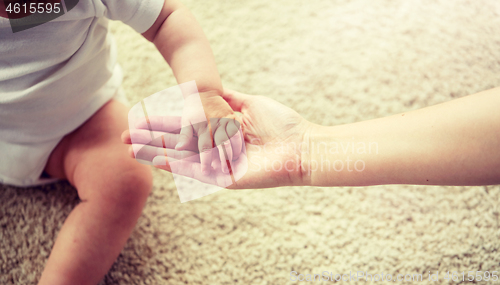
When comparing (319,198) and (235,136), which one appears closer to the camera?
(235,136)

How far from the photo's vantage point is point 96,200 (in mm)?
445

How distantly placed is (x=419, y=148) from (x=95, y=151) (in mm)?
400

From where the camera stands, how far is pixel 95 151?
1.53 feet

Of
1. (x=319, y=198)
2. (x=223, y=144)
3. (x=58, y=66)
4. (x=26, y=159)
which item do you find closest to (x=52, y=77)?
(x=58, y=66)

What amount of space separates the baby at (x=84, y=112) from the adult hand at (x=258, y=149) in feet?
0.07

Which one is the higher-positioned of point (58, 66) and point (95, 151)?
point (58, 66)

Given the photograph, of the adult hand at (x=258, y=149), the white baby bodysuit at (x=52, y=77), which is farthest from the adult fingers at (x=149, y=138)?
the white baby bodysuit at (x=52, y=77)

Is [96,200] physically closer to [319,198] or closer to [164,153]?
[164,153]

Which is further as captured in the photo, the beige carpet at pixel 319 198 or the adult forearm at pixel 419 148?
the beige carpet at pixel 319 198

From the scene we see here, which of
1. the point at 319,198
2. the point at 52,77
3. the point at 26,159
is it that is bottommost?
the point at 319,198

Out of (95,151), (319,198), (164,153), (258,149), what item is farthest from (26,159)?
(319,198)

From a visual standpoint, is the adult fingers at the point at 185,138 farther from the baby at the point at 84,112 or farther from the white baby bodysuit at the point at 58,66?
the white baby bodysuit at the point at 58,66

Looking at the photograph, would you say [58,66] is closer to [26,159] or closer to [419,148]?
[26,159]

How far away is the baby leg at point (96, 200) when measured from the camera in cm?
43
